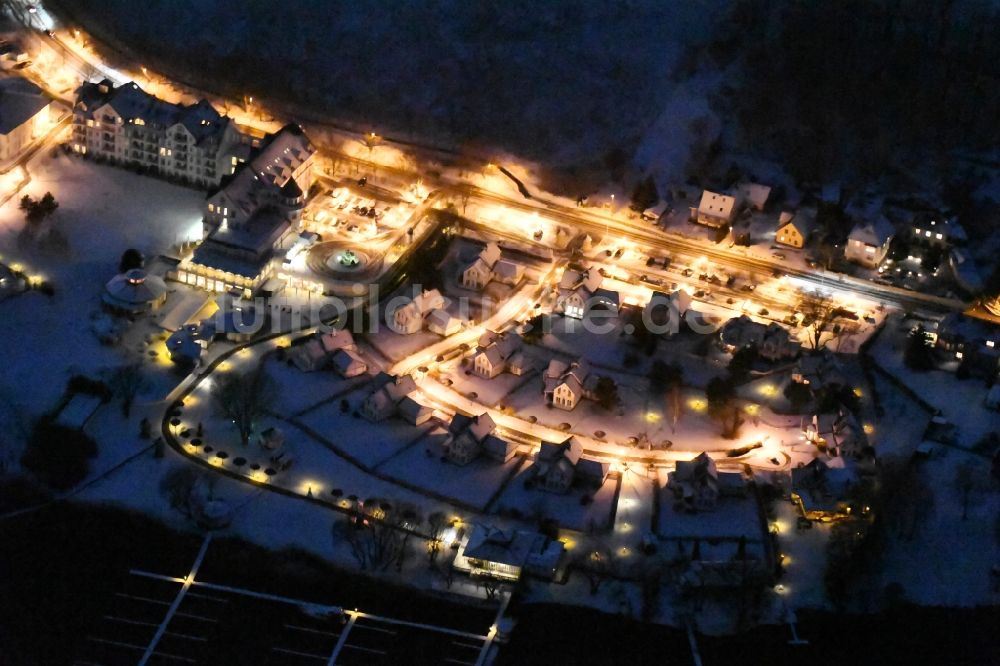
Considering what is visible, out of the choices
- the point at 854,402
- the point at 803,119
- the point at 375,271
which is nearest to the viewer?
the point at 854,402

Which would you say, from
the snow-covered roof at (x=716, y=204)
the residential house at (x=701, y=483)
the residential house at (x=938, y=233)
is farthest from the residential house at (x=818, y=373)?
the residential house at (x=938, y=233)

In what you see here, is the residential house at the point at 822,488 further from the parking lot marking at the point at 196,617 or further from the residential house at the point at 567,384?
the parking lot marking at the point at 196,617

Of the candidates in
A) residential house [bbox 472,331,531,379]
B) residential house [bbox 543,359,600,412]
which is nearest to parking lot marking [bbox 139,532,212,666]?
residential house [bbox 472,331,531,379]

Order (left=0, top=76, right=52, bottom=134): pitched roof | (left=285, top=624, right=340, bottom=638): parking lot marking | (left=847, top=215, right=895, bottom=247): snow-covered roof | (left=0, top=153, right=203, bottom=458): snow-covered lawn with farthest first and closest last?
(left=0, top=76, right=52, bottom=134): pitched roof → (left=847, top=215, right=895, bottom=247): snow-covered roof → (left=0, top=153, right=203, bottom=458): snow-covered lawn → (left=285, top=624, right=340, bottom=638): parking lot marking

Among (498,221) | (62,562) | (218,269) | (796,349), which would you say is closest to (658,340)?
(796,349)

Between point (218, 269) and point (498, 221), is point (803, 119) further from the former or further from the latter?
point (218, 269)

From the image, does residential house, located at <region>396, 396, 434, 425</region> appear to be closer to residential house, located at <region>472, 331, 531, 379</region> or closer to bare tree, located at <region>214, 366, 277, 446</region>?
residential house, located at <region>472, 331, 531, 379</region>

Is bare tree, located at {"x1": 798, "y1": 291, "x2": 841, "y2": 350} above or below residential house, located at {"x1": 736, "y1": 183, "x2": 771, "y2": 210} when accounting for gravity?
below
